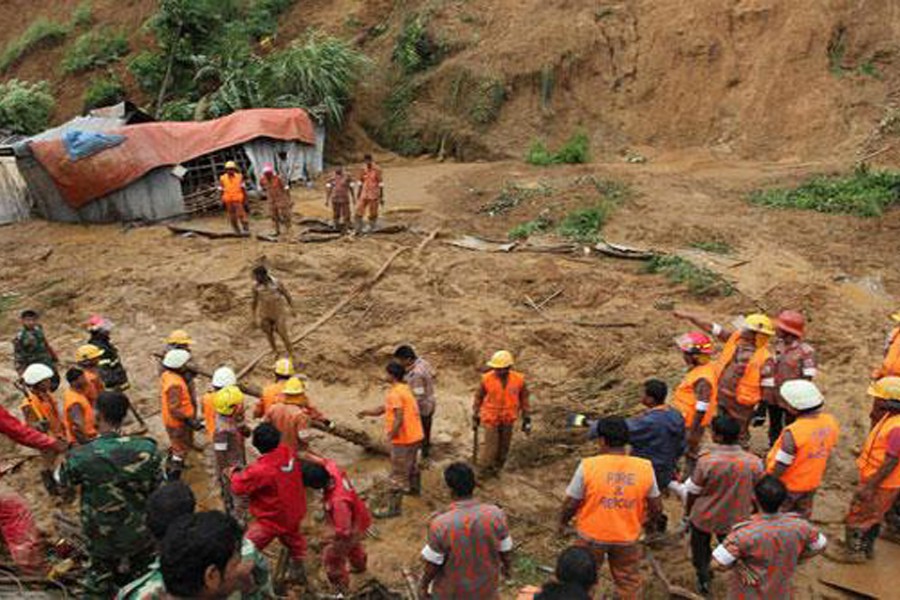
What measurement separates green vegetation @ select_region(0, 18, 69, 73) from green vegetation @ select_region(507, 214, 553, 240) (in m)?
21.5

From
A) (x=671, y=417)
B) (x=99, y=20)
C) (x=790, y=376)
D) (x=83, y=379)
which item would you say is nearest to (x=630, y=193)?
(x=790, y=376)

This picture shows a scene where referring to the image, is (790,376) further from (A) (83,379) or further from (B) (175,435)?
(A) (83,379)

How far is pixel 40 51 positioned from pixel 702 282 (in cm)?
2620

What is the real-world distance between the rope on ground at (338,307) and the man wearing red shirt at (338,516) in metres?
5.11

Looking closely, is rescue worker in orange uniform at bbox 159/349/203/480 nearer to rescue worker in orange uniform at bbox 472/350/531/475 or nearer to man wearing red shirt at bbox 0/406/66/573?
man wearing red shirt at bbox 0/406/66/573

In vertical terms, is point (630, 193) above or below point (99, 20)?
below

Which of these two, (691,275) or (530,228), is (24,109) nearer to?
(530,228)

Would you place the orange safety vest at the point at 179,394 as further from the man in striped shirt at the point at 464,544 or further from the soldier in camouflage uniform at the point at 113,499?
the man in striped shirt at the point at 464,544

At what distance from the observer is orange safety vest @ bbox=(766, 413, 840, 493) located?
565 cm

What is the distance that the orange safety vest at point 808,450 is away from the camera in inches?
222

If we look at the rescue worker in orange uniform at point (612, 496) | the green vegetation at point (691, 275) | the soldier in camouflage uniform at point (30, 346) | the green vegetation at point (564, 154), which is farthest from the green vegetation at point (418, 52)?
the rescue worker in orange uniform at point (612, 496)

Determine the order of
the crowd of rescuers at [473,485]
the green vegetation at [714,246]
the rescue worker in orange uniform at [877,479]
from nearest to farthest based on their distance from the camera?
the crowd of rescuers at [473,485], the rescue worker in orange uniform at [877,479], the green vegetation at [714,246]

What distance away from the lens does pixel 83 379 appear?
7.04 meters

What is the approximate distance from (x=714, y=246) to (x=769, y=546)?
9570 millimetres
